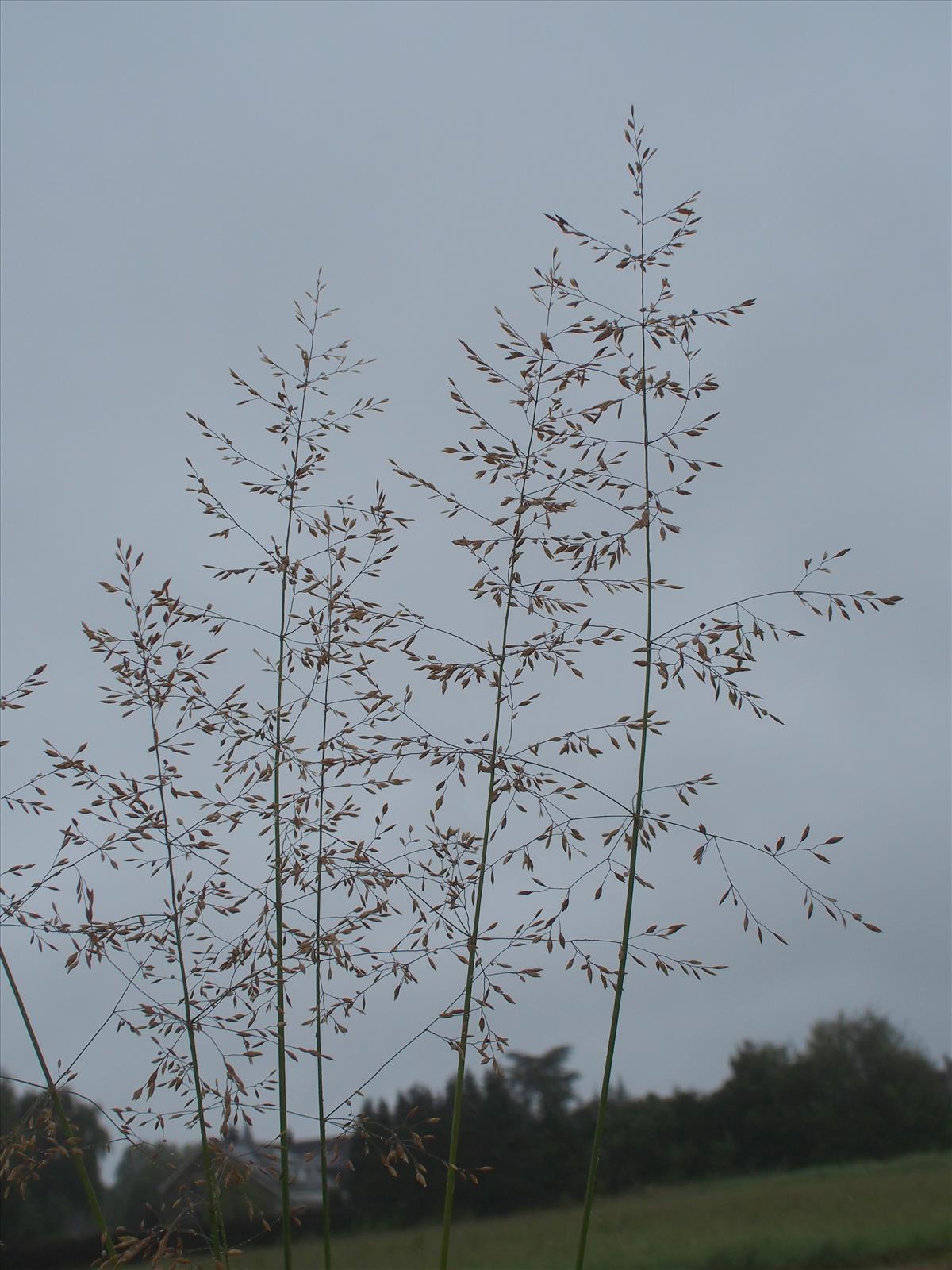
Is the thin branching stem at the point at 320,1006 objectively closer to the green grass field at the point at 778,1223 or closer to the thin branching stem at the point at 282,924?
the thin branching stem at the point at 282,924

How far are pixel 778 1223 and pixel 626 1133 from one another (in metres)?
0.61

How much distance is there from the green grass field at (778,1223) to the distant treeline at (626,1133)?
6 cm

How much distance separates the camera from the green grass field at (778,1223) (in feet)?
11.4

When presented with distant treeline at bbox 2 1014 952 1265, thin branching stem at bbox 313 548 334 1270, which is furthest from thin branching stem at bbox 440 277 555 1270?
distant treeline at bbox 2 1014 952 1265

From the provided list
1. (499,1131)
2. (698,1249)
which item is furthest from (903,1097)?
(499,1131)

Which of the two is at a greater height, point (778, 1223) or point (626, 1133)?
point (626, 1133)

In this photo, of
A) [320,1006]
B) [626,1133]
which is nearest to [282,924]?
[320,1006]

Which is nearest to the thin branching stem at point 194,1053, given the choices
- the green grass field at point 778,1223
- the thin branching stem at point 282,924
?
the thin branching stem at point 282,924

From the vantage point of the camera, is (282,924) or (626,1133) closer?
(282,924)

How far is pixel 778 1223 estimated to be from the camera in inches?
139

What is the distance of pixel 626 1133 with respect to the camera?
3.60 metres

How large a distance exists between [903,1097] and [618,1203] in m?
1.16

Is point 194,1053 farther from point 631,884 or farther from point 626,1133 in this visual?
point 626,1133

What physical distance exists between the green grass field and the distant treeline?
6cm
